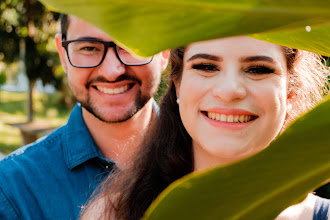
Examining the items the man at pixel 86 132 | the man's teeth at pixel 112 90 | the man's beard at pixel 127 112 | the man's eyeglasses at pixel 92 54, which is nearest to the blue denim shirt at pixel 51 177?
the man at pixel 86 132

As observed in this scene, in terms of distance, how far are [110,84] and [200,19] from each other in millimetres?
1794

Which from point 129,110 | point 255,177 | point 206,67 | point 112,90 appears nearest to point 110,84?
point 112,90

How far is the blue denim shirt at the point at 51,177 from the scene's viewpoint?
175cm

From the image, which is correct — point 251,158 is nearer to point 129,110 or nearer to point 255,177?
point 255,177

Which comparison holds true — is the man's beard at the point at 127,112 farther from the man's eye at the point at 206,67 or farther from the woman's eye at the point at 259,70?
the woman's eye at the point at 259,70

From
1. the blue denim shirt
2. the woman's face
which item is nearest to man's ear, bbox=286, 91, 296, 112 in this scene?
the woman's face

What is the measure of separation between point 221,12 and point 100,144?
5.97 feet

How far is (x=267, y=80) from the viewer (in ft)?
3.82

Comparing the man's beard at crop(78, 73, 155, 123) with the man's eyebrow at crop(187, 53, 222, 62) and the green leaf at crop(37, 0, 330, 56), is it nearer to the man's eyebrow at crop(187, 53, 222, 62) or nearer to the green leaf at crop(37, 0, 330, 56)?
the man's eyebrow at crop(187, 53, 222, 62)

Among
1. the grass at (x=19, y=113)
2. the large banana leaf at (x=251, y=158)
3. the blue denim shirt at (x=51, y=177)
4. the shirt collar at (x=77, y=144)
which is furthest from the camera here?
the grass at (x=19, y=113)

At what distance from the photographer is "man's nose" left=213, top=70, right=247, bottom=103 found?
1.13 metres

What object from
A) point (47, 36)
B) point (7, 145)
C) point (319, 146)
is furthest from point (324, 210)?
point (7, 145)

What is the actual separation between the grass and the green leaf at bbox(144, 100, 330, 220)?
7.01 metres

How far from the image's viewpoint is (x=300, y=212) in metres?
1.33
